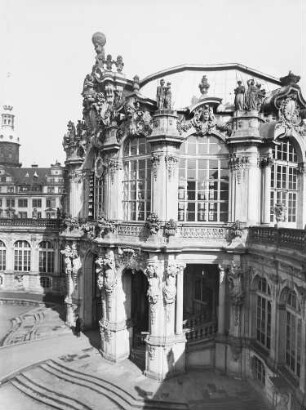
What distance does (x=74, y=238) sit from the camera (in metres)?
27.7

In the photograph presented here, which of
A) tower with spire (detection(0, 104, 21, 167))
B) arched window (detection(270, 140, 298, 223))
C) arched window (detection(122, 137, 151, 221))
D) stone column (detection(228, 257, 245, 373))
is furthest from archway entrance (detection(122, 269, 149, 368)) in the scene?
tower with spire (detection(0, 104, 21, 167))

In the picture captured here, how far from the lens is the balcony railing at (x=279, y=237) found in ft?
45.7

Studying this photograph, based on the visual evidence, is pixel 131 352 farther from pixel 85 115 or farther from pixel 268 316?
pixel 85 115

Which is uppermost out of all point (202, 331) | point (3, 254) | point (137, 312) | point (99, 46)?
point (99, 46)

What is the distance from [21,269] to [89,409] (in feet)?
90.5

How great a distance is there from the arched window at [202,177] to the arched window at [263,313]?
4.29 m

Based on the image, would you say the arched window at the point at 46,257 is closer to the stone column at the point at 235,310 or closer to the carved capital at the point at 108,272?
the carved capital at the point at 108,272

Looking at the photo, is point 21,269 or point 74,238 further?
point 21,269

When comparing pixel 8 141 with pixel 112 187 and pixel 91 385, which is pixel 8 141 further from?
pixel 91 385

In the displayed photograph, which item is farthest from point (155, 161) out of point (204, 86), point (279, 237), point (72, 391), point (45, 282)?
point (45, 282)

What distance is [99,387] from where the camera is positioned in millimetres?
18812

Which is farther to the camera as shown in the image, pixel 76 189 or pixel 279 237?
pixel 76 189

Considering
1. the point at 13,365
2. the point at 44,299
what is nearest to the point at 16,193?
the point at 44,299

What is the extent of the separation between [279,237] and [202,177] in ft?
20.1
